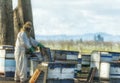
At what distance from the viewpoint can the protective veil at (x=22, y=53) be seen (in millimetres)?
15625

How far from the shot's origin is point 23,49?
15.7 metres

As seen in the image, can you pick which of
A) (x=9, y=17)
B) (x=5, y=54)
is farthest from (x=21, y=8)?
(x=5, y=54)

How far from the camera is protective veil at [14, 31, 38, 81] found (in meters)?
15.6

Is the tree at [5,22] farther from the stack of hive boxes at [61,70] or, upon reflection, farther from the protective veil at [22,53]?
the stack of hive boxes at [61,70]

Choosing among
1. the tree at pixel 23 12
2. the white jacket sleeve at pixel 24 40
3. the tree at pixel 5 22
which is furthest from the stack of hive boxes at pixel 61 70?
the tree at pixel 23 12

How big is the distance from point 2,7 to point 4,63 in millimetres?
5134

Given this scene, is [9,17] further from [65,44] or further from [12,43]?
[65,44]

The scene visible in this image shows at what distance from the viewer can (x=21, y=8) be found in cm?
2362

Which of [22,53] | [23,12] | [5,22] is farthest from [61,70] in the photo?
[23,12]

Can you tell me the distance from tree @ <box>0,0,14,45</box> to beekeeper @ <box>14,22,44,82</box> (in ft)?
18.7

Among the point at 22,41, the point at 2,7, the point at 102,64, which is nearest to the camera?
the point at 22,41

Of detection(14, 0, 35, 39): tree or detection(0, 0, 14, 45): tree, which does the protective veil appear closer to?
detection(0, 0, 14, 45): tree

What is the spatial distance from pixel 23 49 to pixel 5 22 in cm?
610

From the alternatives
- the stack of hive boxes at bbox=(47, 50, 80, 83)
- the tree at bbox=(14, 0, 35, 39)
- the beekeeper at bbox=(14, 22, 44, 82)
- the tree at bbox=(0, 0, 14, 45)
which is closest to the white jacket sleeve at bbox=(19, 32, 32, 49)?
the beekeeper at bbox=(14, 22, 44, 82)
